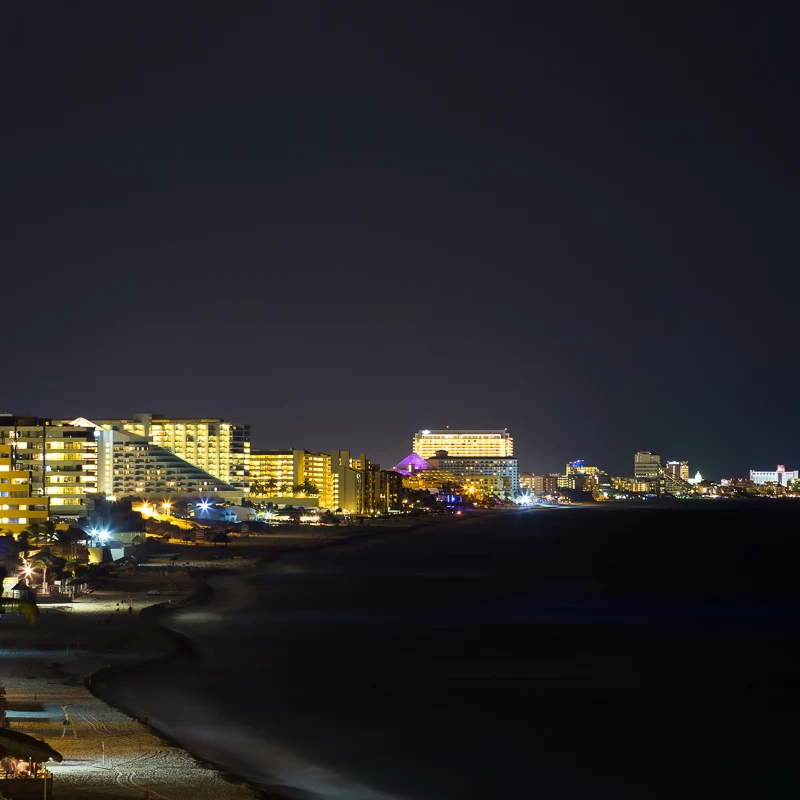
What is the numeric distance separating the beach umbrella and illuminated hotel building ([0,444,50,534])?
73.2 meters

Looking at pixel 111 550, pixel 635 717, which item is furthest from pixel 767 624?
pixel 111 550

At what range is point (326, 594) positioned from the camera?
67375mm

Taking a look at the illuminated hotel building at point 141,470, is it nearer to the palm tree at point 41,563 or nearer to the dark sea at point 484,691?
the dark sea at point 484,691

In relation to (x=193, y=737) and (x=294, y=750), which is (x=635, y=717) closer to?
(x=294, y=750)

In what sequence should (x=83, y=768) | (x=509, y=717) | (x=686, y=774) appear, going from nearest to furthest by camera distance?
(x=83, y=768) < (x=686, y=774) < (x=509, y=717)

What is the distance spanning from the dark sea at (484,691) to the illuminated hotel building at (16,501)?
2456cm

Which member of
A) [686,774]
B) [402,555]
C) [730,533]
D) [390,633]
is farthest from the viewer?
[730,533]

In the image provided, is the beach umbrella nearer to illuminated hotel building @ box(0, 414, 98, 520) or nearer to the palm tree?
the palm tree

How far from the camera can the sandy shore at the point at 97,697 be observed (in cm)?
2256

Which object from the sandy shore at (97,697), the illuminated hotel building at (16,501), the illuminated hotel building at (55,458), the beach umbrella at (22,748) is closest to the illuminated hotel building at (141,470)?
the illuminated hotel building at (55,458)

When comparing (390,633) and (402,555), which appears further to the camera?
(402,555)

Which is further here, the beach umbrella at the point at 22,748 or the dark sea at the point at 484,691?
the dark sea at the point at 484,691

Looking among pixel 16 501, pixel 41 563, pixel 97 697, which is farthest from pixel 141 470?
pixel 97 697

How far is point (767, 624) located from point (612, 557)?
5399 centimetres
